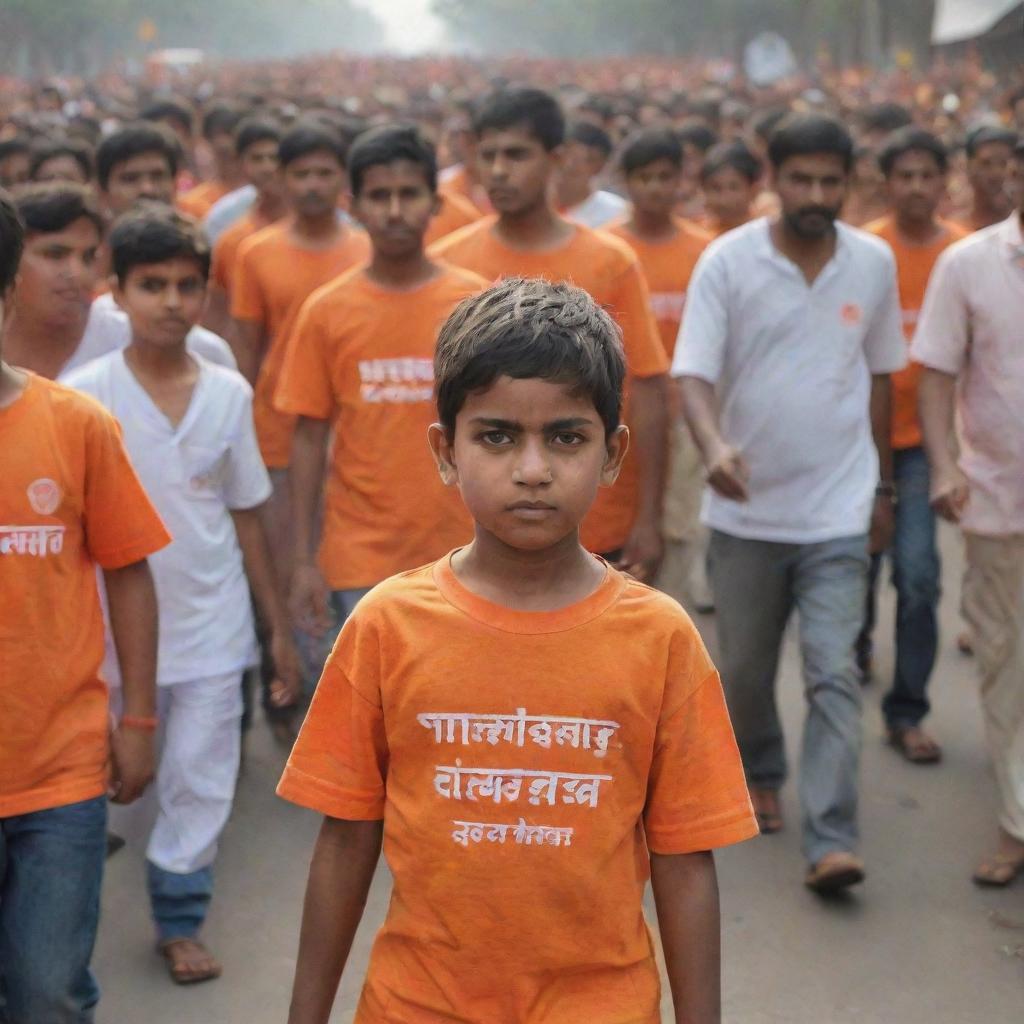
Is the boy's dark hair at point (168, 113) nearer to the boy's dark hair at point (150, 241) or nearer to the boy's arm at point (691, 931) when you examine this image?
the boy's dark hair at point (150, 241)

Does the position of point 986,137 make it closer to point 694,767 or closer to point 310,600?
point 310,600

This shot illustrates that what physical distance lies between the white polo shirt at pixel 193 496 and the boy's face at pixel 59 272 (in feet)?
0.90

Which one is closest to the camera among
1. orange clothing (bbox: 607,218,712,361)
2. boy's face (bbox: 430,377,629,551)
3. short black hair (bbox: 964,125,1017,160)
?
boy's face (bbox: 430,377,629,551)

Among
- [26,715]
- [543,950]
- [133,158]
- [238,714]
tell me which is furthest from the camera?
[133,158]

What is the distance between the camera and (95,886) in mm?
3467

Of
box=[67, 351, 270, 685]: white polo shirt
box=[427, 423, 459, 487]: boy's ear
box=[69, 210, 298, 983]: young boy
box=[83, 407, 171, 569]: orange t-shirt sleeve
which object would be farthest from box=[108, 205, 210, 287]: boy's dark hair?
box=[427, 423, 459, 487]: boy's ear

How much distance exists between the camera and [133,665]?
371 cm

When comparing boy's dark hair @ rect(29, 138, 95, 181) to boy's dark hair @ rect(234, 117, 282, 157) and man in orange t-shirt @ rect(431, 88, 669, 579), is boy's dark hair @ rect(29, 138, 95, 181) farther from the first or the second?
man in orange t-shirt @ rect(431, 88, 669, 579)

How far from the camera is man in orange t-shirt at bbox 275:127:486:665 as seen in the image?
5.14m

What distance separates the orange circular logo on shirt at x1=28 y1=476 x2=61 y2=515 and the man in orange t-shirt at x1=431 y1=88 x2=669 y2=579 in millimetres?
2184

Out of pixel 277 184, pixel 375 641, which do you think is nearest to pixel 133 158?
pixel 277 184

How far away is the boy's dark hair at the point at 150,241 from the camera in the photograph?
4.75 meters

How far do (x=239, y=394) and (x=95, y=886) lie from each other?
1736 millimetres

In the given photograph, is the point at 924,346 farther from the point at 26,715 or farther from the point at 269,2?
the point at 269,2
